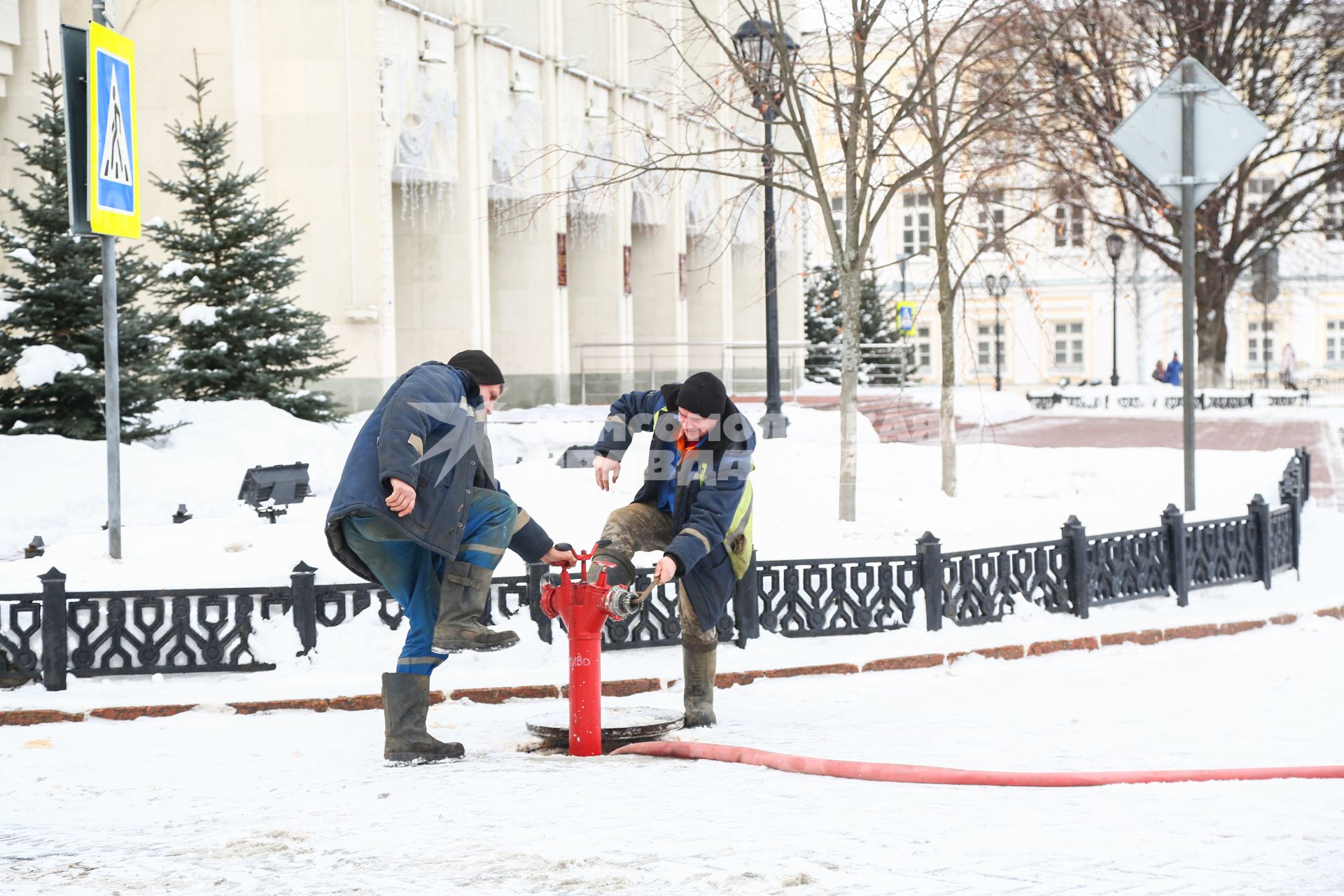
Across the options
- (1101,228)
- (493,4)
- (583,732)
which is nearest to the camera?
(583,732)

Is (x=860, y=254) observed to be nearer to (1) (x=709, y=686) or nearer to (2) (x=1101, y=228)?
(1) (x=709, y=686)

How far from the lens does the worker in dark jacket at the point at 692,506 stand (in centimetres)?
658

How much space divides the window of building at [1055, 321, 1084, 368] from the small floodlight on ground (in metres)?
57.5

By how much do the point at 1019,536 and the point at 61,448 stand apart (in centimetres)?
934

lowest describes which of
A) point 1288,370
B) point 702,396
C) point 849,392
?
point 702,396

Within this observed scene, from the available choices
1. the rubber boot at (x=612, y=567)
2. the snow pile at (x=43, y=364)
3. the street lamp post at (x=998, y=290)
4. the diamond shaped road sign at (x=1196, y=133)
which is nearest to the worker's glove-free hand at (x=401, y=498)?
the rubber boot at (x=612, y=567)

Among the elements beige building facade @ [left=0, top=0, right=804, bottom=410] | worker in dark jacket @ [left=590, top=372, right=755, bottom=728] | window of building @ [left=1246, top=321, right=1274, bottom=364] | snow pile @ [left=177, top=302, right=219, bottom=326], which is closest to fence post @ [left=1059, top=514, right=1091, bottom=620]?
worker in dark jacket @ [left=590, top=372, right=755, bottom=728]

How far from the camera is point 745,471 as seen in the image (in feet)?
22.3

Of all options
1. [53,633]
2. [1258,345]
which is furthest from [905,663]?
[1258,345]

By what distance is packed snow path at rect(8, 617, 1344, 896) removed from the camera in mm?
4551

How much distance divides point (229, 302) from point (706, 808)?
1513 cm

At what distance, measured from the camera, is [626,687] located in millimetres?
8203

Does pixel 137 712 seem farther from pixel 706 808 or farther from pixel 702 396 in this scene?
pixel 706 808

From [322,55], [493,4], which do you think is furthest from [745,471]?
[493,4]
